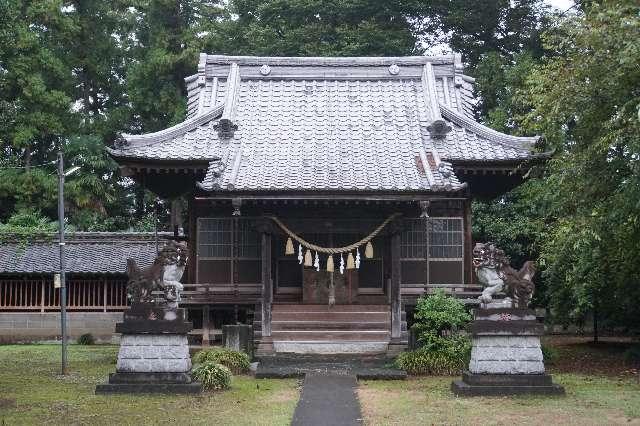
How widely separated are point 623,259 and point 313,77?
12.1 meters

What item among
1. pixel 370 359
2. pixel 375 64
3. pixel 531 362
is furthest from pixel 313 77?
pixel 531 362

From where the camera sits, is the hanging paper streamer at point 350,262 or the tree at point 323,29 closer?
the hanging paper streamer at point 350,262

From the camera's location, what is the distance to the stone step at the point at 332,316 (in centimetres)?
2061

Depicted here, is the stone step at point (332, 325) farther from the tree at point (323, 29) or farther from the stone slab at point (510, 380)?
the tree at point (323, 29)

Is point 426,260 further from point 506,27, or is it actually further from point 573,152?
point 506,27

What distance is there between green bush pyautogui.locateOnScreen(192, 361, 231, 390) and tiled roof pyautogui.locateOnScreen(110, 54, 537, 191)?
5295 mm

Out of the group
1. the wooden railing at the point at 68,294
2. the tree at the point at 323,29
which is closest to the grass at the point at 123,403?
the wooden railing at the point at 68,294

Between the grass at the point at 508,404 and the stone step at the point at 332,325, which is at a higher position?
the stone step at the point at 332,325

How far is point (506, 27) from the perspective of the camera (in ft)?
132

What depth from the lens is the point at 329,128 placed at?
23.7m

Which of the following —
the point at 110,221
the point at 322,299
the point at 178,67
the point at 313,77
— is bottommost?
the point at 322,299

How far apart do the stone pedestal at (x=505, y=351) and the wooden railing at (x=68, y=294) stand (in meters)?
17.0

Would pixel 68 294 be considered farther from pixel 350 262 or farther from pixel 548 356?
pixel 548 356

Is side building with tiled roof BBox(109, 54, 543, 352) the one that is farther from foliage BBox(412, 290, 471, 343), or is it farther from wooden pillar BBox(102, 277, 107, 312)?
wooden pillar BBox(102, 277, 107, 312)
